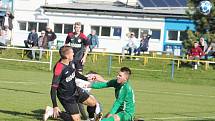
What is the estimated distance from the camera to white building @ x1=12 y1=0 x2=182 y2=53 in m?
54.1

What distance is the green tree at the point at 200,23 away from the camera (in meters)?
39.9

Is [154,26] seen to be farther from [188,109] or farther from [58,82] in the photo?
[58,82]

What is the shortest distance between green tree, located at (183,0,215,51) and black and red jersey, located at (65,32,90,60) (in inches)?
912

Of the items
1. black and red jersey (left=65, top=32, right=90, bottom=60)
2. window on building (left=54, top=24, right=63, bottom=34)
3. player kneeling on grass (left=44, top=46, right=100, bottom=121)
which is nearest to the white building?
window on building (left=54, top=24, right=63, bottom=34)

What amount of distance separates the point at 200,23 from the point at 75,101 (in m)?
29.8

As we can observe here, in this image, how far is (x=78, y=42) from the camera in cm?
1716

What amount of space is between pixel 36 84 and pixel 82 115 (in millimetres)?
9940

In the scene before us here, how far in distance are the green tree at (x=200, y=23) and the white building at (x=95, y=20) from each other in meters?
12.0

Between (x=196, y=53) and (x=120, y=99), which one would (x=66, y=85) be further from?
(x=196, y=53)

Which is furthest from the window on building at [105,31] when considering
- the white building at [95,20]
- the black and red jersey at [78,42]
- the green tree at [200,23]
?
the black and red jersey at [78,42]

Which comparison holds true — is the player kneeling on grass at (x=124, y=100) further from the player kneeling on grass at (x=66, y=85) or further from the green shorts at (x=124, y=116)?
the player kneeling on grass at (x=66, y=85)

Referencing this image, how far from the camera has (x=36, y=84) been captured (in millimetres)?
23328

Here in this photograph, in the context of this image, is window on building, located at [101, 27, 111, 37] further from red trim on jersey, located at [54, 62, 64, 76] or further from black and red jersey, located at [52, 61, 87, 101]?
red trim on jersey, located at [54, 62, 64, 76]

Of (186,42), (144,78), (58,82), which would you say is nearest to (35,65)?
(144,78)
